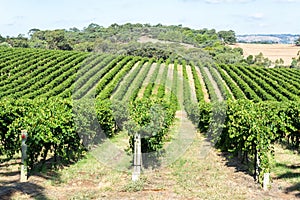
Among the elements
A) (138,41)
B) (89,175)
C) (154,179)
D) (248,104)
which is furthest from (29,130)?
(138,41)

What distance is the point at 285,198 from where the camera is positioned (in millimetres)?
9719

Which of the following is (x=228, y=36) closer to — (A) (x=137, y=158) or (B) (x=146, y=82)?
(B) (x=146, y=82)

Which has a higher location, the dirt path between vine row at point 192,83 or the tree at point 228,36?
the tree at point 228,36

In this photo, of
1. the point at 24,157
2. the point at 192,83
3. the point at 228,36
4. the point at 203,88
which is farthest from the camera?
the point at 228,36

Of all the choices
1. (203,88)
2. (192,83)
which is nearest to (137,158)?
(203,88)

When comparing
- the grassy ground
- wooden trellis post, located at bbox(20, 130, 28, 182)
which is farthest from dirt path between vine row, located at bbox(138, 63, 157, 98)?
wooden trellis post, located at bbox(20, 130, 28, 182)

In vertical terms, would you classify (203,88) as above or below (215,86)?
below

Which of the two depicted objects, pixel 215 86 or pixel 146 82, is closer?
pixel 146 82

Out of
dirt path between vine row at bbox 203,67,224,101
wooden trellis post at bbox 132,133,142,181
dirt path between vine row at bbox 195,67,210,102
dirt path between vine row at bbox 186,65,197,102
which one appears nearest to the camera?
wooden trellis post at bbox 132,133,142,181

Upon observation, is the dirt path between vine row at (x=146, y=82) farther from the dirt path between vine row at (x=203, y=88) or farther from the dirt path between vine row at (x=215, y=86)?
the dirt path between vine row at (x=215, y=86)

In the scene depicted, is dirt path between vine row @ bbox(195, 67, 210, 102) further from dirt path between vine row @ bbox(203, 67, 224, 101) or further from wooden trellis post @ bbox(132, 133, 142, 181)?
wooden trellis post @ bbox(132, 133, 142, 181)

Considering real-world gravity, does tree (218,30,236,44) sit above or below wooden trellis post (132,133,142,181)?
above

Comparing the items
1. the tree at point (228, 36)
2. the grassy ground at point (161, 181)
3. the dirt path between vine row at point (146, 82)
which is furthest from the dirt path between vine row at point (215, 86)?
A: the tree at point (228, 36)

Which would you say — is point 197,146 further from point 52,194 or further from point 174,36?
point 174,36
